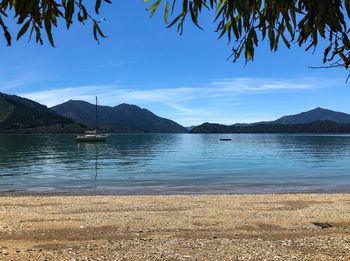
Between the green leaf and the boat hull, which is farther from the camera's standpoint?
the boat hull

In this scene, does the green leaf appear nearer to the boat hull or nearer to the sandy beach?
the sandy beach

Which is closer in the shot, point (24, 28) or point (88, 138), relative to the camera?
point (24, 28)

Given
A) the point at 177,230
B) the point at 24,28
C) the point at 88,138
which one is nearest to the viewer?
the point at 24,28

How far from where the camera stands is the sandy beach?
11.0 meters

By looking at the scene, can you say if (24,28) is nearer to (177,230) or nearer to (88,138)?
(177,230)

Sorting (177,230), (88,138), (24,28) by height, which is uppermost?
(24,28)

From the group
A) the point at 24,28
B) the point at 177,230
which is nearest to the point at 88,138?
the point at 177,230

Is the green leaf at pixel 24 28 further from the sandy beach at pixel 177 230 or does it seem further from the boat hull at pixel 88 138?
the boat hull at pixel 88 138

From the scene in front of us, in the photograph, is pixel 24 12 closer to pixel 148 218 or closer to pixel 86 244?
pixel 86 244

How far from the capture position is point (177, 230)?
14.5 meters

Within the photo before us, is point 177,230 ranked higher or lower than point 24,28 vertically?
lower

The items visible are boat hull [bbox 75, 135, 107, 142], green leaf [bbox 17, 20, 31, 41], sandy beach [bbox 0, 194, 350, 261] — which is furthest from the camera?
boat hull [bbox 75, 135, 107, 142]

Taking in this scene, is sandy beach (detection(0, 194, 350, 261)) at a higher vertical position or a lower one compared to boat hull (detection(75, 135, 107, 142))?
lower

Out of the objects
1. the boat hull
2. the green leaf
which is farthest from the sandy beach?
the boat hull
